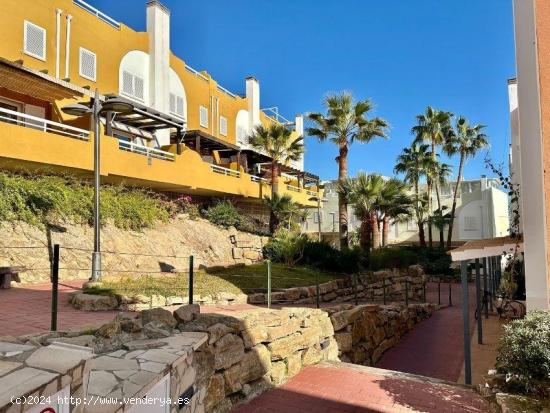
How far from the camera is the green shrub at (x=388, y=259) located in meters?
20.0

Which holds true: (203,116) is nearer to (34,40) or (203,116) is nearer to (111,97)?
(34,40)

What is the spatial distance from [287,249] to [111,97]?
9.57 metres

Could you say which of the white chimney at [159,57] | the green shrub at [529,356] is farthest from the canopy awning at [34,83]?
the green shrub at [529,356]

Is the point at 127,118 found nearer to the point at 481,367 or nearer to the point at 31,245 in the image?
the point at 31,245

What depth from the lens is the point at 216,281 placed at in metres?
12.3

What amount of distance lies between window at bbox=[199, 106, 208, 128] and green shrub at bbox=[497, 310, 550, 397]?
2428 centimetres

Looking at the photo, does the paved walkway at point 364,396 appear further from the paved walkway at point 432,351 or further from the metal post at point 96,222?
the metal post at point 96,222

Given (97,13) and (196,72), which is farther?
(196,72)

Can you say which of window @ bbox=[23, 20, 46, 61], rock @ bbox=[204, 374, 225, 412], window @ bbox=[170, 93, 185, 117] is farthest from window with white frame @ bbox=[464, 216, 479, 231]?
rock @ bbox=[204, 374, 225, 412]

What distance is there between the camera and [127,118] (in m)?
20.0

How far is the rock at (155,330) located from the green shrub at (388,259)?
52.1 ft

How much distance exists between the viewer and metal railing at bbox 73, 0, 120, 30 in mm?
18705

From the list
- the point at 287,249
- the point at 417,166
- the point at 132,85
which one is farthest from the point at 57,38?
the point at 417,166

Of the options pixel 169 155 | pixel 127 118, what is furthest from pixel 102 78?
pixel 169 155
